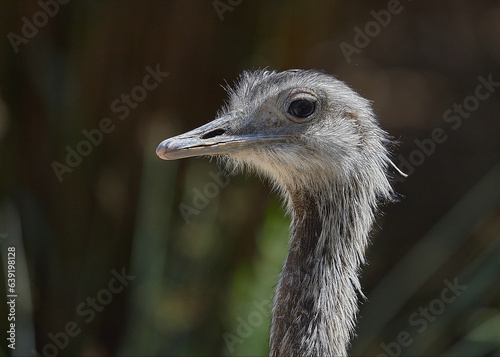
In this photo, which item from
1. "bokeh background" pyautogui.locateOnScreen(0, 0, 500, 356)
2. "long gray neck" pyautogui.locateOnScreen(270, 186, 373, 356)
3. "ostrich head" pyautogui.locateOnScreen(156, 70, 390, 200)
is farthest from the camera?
"bokeh background" pyautogui.locateOnScreen(0, 0, 500, 356)

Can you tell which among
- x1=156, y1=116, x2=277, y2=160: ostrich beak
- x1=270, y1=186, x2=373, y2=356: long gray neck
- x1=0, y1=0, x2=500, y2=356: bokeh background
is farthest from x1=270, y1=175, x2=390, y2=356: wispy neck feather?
x1=0, y1=0, x2=500, y2=356: bokeh background

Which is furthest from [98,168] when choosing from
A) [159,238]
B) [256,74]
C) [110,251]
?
[256,74]

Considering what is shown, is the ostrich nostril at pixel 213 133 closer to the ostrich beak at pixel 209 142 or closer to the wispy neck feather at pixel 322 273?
the ostrich beak at pixel 209 142

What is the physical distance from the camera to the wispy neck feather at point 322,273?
81.4 inches

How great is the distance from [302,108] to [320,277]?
0.57m

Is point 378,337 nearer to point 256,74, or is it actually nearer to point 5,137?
point 256,74

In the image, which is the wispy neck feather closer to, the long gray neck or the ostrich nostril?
the long gray neck

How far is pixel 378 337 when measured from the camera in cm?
422

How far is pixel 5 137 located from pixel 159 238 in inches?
50.7

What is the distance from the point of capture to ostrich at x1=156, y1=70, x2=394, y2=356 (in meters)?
2.10

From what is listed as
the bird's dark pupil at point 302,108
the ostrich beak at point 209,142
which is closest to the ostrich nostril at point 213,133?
the ostrich beak at point 209,142

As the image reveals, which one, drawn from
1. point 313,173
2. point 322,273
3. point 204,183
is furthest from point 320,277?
point 204,183

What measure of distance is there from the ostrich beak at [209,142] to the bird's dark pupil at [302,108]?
0.36ft

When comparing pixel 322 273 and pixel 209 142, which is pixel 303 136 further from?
pixel 322 273
